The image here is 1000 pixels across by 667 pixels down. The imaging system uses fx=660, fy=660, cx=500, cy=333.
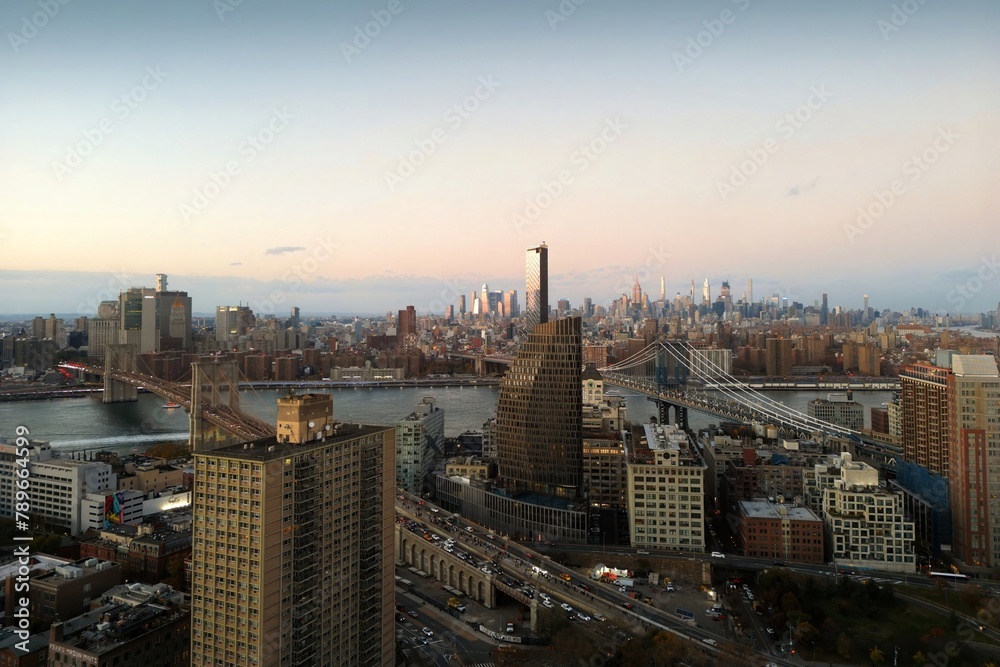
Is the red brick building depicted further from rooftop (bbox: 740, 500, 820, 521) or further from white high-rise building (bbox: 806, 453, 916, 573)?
white high-rise building (bbox: 806, 453, 916, 573)

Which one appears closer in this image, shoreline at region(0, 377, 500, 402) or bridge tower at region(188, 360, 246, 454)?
bridge tower at region(188, 360, 246, 454)

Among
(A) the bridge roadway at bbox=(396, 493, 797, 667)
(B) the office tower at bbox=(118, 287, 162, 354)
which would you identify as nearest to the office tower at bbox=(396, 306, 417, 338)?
(B) the office tower at bbox=(118, 287, 162, 354)

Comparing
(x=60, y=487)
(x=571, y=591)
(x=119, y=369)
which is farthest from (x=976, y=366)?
(x=119, y=369)

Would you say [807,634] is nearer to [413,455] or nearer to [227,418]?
[413,455]

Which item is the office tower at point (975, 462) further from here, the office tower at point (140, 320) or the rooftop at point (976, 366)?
the office tower at point (140, 320)

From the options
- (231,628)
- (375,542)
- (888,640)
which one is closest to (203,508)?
(231,628)

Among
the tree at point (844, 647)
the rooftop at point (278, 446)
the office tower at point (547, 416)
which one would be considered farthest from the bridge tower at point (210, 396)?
the tree at point (844, 647)
